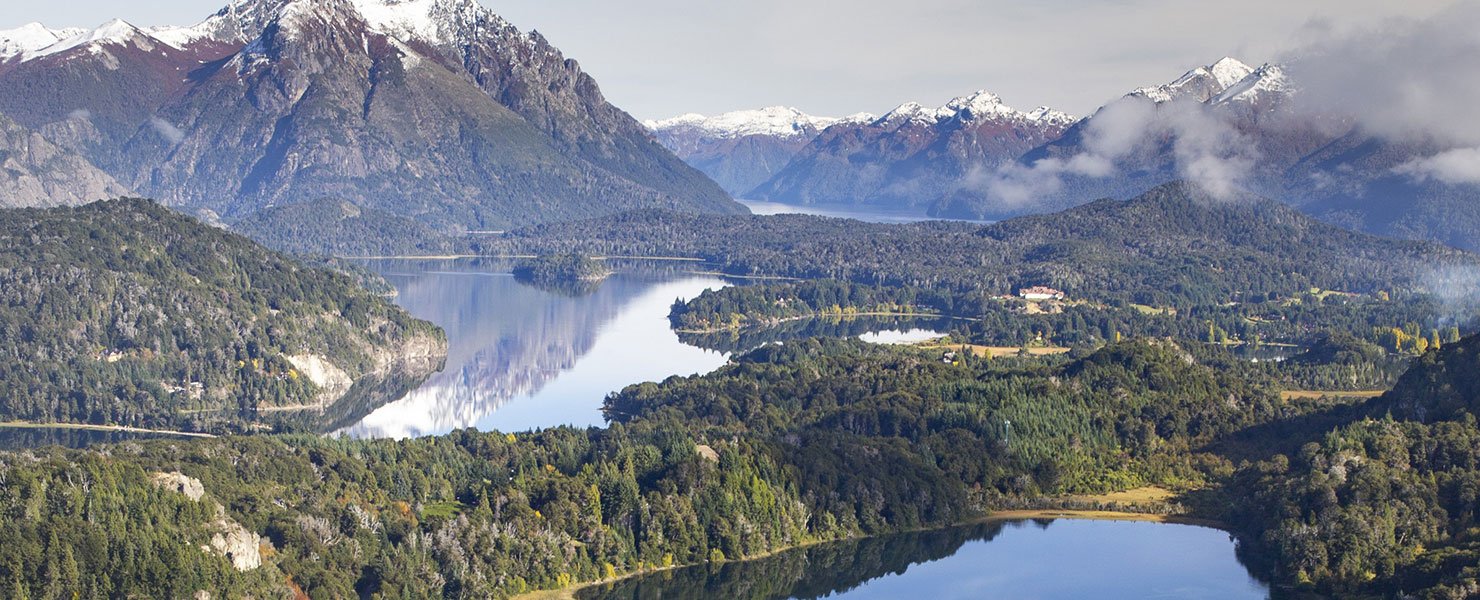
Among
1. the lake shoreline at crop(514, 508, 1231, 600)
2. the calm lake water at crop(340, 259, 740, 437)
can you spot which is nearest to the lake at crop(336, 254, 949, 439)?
the calm lake water at crop(340, 259, 740, 437)

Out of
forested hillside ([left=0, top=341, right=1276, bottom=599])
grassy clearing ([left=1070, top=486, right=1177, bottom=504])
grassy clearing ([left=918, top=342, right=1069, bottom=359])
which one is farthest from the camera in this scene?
grassy clearing ([left=918, top=342, right=1069, bottom=359])

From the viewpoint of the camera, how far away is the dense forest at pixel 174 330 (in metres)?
136

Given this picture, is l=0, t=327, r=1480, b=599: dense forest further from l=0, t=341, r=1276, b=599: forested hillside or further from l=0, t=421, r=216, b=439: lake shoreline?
l=0, t=421, r=216, b=439: lake shoreline

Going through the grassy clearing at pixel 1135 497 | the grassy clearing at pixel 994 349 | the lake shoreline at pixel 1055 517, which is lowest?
the lake shoreline at pixel 1055 517

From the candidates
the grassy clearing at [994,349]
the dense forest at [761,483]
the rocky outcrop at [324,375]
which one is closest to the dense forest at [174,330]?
the rocky outcrop at [324,375]

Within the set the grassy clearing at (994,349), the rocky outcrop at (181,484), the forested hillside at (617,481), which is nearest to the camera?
the forested hillside at (617,481)

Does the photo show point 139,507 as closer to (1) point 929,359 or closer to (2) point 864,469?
(2) point 864,469

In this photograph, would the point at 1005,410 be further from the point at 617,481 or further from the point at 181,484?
the point at 181,484

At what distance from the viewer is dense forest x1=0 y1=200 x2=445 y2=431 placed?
448 ft

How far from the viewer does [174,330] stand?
151 meters

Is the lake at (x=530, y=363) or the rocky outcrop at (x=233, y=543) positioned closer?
the rocky outcrop at (x=233, y=543)

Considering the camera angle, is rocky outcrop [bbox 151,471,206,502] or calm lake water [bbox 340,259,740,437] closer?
rocky outcrop [bbox 151,471,206,502]

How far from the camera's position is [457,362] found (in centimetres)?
16638

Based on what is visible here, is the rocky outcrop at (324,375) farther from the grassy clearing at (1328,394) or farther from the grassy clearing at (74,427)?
the grassy clearing at (1328,394)
